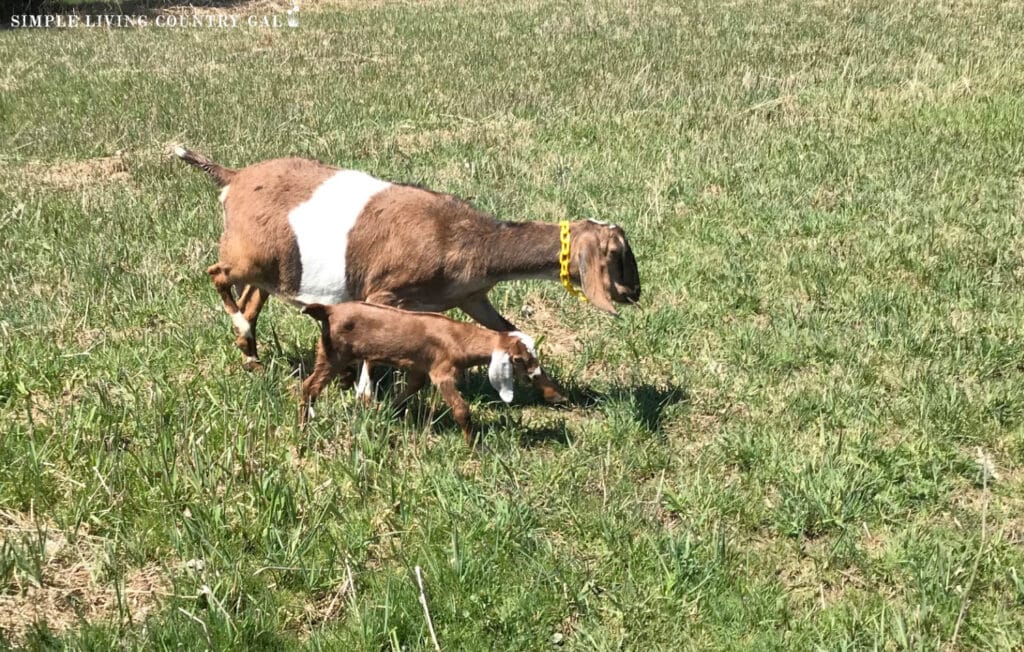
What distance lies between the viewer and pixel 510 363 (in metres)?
5.16

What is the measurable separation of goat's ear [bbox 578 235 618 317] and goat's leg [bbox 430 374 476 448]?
979 millimetres

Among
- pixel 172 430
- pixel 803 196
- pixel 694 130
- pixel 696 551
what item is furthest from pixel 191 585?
pixel 694 130

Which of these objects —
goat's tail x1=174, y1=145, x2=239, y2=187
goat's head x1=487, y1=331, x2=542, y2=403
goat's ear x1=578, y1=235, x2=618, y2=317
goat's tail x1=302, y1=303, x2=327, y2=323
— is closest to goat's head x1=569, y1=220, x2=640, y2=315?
goat's ear x1=578, y1=235, x2=618, y2=317

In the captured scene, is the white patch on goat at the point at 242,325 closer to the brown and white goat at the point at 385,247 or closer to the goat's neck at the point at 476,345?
the brown and white goat at the point at 385,247

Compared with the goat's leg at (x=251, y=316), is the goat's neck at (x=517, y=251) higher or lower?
higher

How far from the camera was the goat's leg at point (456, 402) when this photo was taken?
16.9 ft

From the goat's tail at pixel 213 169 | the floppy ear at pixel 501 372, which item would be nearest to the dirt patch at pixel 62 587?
the floppy ear at pixel 501 372

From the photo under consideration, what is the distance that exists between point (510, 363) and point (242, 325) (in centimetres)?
197

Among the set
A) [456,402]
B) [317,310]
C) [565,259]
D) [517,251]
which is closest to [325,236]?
[317,310]

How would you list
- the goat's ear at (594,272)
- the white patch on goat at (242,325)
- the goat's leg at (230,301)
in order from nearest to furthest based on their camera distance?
the goat's ear at (594,272) < the goat's leg at (230,301) < the white patch on goat at (242,325)

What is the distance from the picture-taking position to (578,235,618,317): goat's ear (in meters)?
5.48

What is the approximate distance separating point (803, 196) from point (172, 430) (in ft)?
20.9

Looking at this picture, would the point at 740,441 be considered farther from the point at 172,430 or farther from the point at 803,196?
the point at 803,196

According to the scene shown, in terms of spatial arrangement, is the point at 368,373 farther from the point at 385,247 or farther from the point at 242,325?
the point at 242,325
